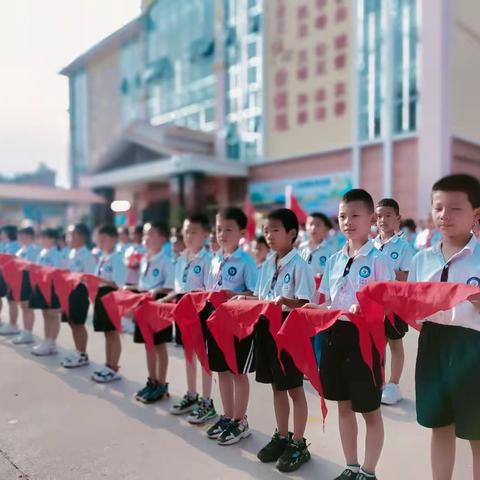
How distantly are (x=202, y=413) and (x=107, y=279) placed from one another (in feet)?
5.35

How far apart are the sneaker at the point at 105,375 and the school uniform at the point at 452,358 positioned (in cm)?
282

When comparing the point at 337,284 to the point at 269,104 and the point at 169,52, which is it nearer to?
the point at 269,104

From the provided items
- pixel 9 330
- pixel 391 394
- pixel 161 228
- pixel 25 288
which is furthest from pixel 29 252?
pixel 391 394

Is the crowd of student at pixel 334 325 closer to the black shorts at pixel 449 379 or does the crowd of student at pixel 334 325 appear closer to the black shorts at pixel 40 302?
the black shorts at pixel 449 379

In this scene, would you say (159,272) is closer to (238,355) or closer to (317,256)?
(238,355)

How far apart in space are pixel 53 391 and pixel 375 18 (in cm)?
1350

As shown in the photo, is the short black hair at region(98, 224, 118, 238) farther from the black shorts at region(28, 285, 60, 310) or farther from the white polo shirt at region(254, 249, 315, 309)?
the white polo shirt at region(254, 249, 315, 309)

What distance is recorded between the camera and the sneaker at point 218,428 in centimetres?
297

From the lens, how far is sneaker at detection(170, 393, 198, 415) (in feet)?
11.1

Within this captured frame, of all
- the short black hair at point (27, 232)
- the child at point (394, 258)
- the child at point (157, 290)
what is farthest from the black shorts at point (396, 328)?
the short black hair at point (27, 232)

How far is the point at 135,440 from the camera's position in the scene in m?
2.99

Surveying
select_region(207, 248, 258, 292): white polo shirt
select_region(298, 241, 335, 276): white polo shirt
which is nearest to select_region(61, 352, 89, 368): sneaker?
select_region(207, 248, 258, 292): white polo shirt

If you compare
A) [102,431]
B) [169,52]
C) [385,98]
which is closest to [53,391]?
[102,431]

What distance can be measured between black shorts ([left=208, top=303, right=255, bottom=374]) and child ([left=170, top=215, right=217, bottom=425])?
0.30 m
